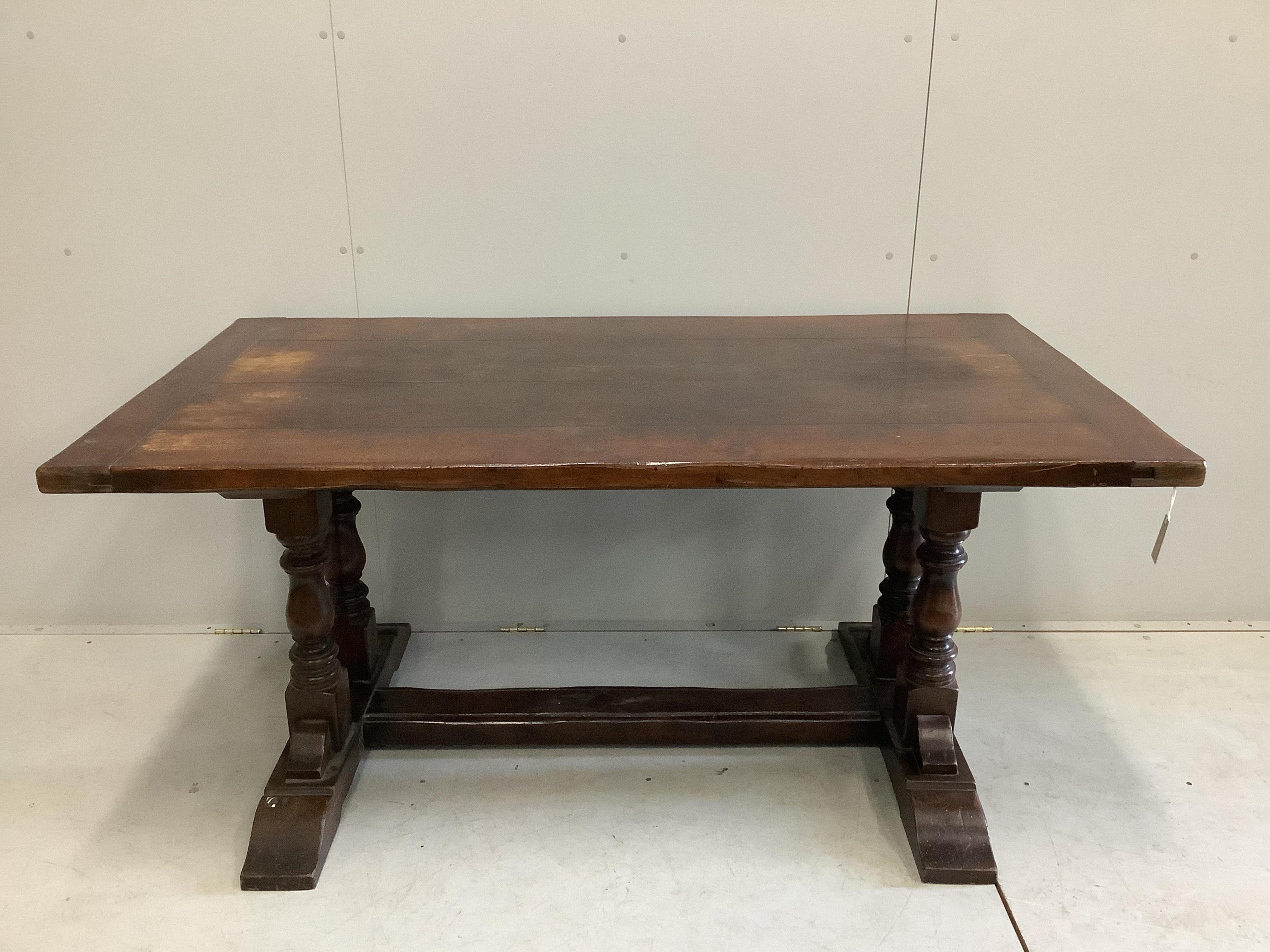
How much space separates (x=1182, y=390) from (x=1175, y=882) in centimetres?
115

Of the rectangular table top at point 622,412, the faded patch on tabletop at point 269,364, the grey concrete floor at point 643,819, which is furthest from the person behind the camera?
the faded patch on tabletop at point 269,364

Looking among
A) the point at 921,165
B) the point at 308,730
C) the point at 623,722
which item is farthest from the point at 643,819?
the point at 921,165

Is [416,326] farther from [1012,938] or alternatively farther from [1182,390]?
[1182,390]

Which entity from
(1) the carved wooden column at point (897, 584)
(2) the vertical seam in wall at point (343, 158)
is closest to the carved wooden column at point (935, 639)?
(1) the carved wooden column at point (897, 584)

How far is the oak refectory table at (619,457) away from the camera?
1.52 m

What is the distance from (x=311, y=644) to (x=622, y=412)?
29.1 inches

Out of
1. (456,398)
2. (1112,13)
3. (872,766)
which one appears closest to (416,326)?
(456,398)

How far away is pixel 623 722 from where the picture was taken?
6.90 feet

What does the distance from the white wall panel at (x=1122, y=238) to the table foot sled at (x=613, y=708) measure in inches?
21.2

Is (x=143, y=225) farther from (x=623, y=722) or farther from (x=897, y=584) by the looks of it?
(x=897, y=584)

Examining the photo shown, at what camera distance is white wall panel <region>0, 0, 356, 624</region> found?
2143 millimetres

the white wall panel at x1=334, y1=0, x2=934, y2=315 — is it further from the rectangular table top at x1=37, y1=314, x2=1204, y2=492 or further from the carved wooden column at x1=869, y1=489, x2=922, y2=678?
the carved wooden column at x1=869, y1=489, x2=922, y2=678

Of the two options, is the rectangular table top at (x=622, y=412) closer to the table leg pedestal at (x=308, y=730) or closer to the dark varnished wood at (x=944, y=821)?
the table leg pedestal at (x=308, y=730)

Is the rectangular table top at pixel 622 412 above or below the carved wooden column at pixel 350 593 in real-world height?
above
